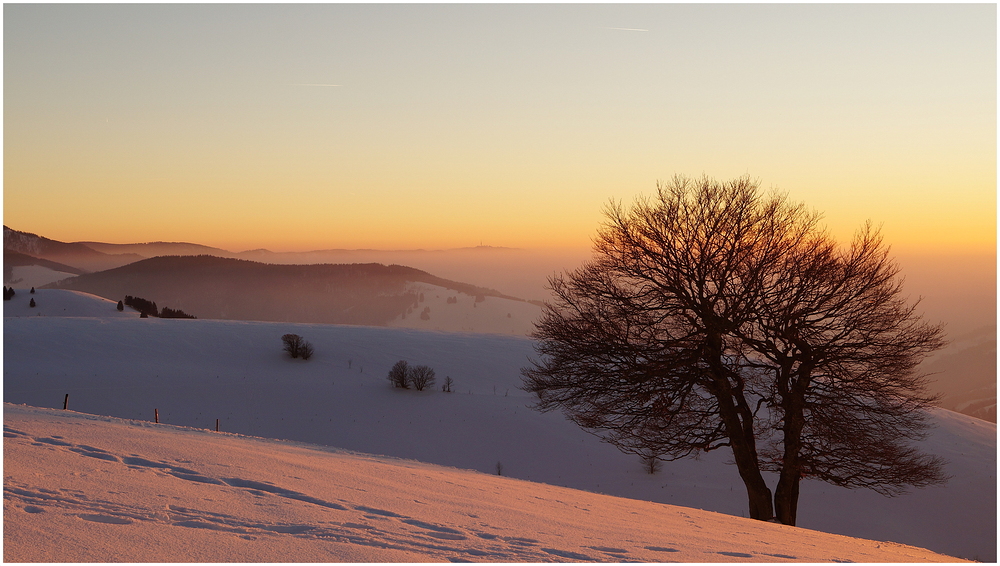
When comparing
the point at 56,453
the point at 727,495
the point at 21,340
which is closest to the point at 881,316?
the point at 727,495

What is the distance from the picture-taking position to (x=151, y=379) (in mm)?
31062

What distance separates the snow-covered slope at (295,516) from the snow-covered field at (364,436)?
53 millimetres

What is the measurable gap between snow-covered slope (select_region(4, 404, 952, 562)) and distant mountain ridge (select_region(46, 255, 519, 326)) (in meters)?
127

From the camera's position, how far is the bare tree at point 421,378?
102 ft

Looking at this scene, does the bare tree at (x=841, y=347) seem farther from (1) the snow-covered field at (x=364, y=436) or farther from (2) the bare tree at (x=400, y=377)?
(2) the bare tree at (x=400, y=377)

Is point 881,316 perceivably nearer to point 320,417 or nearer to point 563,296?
point 563,296

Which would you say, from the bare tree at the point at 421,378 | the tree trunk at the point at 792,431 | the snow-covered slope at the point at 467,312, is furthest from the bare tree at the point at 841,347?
the snow-covered slope at the point at 467,312

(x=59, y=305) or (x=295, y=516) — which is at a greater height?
(x=59, y=305)

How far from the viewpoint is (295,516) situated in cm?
561

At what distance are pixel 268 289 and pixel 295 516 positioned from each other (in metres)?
168

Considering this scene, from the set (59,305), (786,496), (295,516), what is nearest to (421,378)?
(786,496)

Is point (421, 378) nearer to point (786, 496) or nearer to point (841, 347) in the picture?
point (786, 496)

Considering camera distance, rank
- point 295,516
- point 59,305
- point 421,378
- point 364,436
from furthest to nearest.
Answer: point 59,305 → point 421,378 → point 364,436 → point 295,516

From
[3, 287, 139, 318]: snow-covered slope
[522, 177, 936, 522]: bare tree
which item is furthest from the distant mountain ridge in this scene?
[522, 177, 936, 522]: bare tree
